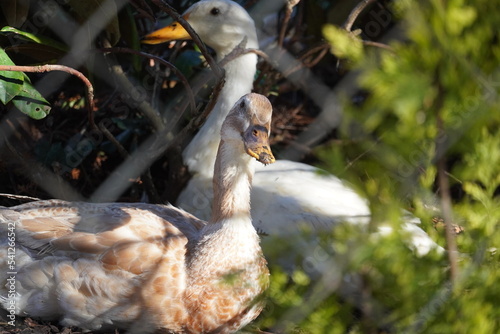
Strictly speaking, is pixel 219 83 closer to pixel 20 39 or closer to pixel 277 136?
pixel 20 39

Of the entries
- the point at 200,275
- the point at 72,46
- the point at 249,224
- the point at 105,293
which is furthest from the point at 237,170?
the point at 72,46

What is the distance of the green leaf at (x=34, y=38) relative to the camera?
2350 millimetres

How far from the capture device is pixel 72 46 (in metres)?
2.66

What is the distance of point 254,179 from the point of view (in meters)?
2.85

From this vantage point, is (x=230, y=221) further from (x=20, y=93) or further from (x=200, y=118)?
(x=20, y=93)

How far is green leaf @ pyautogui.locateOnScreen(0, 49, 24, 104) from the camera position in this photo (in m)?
2.29

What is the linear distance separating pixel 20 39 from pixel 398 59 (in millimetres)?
1763

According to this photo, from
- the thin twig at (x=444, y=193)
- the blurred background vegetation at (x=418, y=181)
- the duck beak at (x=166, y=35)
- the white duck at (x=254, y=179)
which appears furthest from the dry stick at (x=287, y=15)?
the thin twig at (x=444, y=193)

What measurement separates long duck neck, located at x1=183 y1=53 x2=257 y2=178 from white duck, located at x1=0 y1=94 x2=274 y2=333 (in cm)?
63

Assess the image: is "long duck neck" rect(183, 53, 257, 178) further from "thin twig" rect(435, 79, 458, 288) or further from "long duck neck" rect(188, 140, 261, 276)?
"thin twig" rect(435, 79, 458, 288)

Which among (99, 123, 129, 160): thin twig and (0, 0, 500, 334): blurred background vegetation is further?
(99, 123, 129, 160): thin twig

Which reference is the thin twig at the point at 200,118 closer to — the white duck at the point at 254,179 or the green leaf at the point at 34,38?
the white duck at the point at 254,179

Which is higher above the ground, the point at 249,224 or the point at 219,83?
the point at 219,83

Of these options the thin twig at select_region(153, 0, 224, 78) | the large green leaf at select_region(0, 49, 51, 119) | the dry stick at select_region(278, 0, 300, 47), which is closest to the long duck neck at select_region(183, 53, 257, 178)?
the dry stick at select_region(278, 0, 300, 47)
